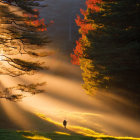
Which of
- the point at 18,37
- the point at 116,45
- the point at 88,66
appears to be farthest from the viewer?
the point at 88,66

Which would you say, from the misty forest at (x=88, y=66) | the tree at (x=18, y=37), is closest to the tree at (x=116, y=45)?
the misty forest at (x=88, y=66)

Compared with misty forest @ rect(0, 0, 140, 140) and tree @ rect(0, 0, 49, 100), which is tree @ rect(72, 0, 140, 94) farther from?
tree @ rect(0, 0, 49, 100)

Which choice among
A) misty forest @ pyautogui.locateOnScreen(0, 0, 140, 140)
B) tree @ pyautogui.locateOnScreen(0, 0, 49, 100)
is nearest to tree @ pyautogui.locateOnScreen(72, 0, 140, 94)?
misty forest @ pyautogui.locateOnScreen(0, 0, 140, 140)

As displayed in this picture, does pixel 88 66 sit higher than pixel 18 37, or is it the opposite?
pixel 88 66

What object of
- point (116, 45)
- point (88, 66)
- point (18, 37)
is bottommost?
point (18, 37)

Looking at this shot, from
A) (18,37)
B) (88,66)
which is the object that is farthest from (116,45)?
(18,37)

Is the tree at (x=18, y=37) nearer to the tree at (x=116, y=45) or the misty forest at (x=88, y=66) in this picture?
the misty forest at (x=88, y=66)

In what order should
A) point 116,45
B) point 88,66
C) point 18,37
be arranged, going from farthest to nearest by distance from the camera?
1. point 88,66
2. point 116,45
3. point 18,37

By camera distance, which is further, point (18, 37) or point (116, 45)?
point (116, 45)

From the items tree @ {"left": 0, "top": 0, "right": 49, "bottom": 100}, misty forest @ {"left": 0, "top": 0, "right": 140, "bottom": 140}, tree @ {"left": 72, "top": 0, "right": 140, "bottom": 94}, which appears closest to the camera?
tree @ {"left": 0, "top": 0, "right": 49, "bottom": 100}

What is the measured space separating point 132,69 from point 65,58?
27.8m

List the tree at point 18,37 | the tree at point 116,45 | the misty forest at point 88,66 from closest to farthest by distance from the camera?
the tree at point 18,37 → the misty forest at point 88,66 → the tree at point 116,45

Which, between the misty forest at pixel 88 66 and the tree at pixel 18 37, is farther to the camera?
the misty forest at pixel 88 66

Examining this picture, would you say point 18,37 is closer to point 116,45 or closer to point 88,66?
point 88,66
